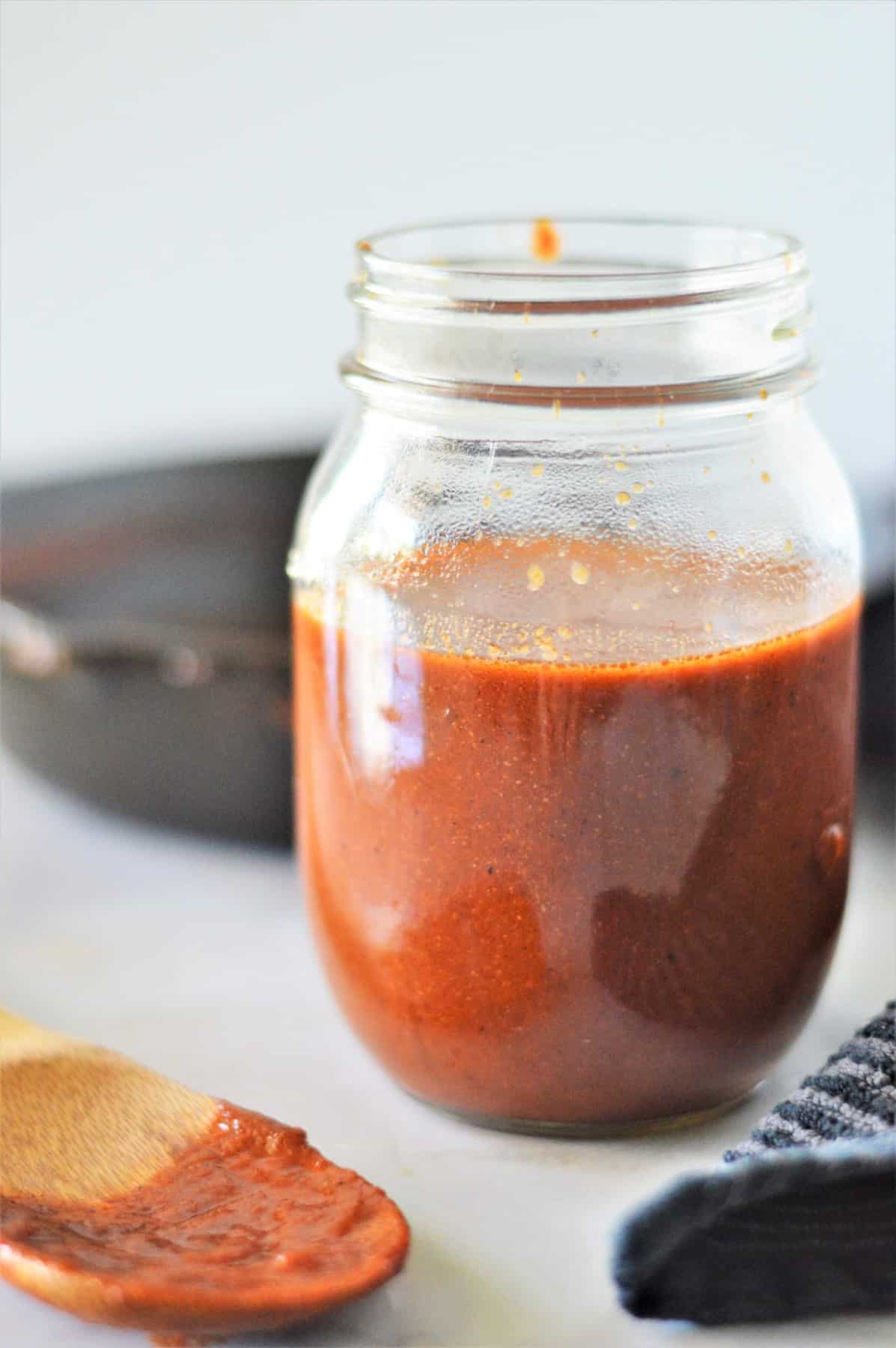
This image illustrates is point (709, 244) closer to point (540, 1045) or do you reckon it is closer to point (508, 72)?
point (540, 1045)

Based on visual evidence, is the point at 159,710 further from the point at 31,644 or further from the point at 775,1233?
the point at 775,1233

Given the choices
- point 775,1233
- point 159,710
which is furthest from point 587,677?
point 159,710

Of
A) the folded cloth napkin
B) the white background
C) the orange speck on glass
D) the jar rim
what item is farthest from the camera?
the white background

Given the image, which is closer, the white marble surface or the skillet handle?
the white marble surface

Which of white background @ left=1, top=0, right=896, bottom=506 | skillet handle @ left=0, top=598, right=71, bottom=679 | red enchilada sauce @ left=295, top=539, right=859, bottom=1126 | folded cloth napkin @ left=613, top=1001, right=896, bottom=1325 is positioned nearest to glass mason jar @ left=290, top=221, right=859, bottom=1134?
red enchilada sauce @ left=295, top=539, right=859, bottom=1126

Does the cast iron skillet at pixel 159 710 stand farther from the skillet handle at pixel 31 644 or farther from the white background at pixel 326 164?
the white background at pixel 326 164

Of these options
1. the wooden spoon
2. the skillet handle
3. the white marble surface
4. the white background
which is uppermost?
the white background

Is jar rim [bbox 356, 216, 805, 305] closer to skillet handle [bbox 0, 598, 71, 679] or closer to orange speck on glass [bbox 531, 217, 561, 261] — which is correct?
orange speck on glass [bbox 531, 217, 561, 261]
